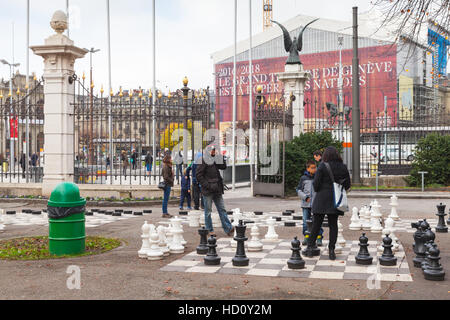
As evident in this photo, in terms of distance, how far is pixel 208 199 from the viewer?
35.4 feet

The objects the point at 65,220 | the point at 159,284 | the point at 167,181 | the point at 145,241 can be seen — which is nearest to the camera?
the point at 159,284

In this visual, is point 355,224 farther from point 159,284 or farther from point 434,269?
point 159,284

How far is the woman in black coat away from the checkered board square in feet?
1.36

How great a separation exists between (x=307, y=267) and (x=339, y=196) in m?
1.26

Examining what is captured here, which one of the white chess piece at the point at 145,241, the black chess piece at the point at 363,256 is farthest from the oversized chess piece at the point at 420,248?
the white chess piece at the point at 145,241

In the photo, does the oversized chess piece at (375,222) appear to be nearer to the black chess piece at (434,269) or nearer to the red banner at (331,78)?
the black chess piece at (434,269)

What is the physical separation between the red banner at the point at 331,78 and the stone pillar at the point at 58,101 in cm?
4368

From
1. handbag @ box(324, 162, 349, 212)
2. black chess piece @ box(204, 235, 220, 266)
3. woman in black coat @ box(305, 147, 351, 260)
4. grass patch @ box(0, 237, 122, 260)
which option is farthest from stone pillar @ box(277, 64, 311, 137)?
black chess piece @ box(204, 235, 220, 266)

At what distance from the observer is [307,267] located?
25.1ft

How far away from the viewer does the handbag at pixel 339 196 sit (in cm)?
812

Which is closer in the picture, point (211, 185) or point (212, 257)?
point (212, 257)

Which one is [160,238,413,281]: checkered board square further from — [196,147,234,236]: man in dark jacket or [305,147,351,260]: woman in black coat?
[196,147,234,236]: man in dark jacket

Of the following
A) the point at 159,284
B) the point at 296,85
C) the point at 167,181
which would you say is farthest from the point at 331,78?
the point at 159,284
